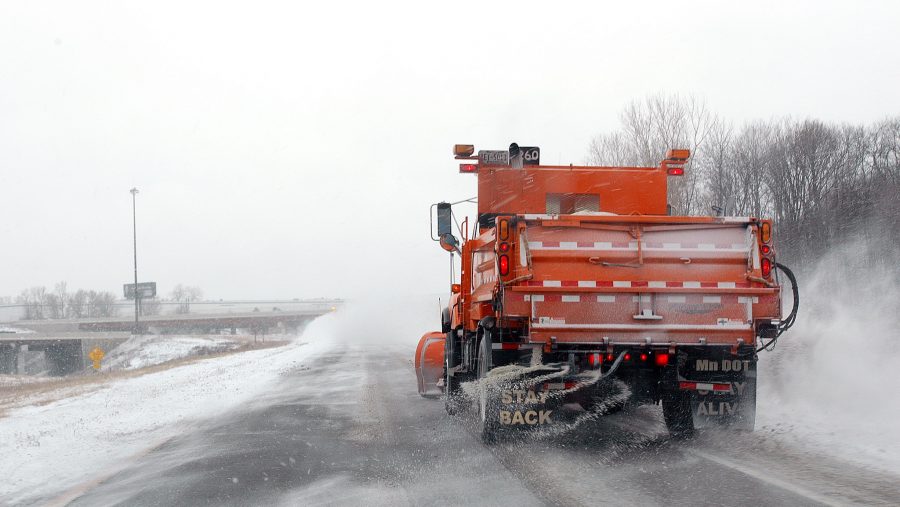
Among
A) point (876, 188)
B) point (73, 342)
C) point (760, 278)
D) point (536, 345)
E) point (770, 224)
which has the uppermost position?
point (876, 188)

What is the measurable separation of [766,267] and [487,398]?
3.01m

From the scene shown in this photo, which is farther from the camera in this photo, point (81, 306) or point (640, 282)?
point (81, 306)

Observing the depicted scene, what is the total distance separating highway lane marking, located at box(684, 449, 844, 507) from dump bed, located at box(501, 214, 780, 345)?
106cm

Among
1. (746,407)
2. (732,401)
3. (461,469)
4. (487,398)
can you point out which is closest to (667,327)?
(732,401)

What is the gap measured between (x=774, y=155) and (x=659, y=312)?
Answer: 3733cm

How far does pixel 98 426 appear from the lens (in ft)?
36.3

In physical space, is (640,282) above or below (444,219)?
below

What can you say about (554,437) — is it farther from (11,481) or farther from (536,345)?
(11,481)

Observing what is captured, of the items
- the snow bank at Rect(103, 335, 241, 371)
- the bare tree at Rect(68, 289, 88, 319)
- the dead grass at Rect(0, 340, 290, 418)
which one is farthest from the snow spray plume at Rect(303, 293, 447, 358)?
the bare tree at Rect(68, 289, 88, 319)

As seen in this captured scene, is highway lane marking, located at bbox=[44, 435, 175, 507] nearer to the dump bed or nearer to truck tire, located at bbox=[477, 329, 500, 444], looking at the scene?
truck tire, located at bbox=[477, 329, 500, 444]

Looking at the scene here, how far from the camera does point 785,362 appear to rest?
46.8 feet

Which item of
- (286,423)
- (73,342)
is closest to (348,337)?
(73,342)

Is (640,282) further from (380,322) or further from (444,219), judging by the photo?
(380,322)

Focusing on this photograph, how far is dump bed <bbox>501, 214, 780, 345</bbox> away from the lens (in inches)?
299
